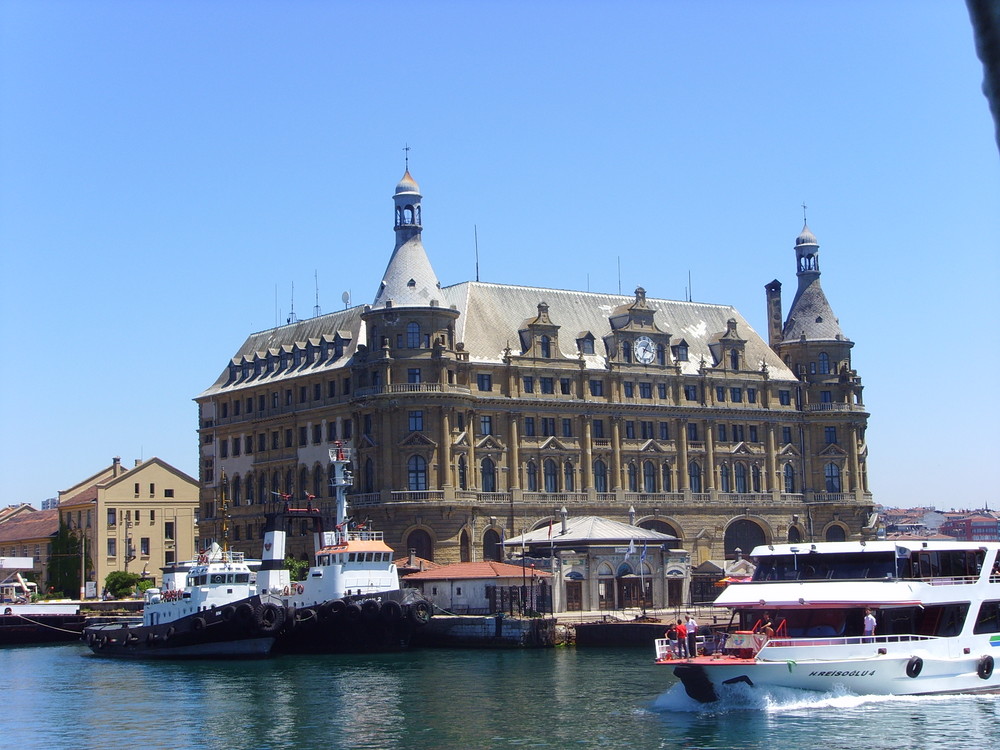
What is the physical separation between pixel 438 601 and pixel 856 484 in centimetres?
4891

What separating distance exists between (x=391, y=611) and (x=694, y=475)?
44544mm

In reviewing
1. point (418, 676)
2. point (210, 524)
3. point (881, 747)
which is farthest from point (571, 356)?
point (881, 747)

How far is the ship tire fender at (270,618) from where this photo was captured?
7431 cm

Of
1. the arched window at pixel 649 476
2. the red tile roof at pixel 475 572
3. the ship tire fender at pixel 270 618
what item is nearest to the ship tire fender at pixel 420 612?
the red tile roof at pixel 475 572

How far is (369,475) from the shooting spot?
332ft

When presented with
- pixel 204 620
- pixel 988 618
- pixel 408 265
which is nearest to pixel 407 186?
pixel 408 265

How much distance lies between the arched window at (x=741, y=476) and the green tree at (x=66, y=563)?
63.5 metres

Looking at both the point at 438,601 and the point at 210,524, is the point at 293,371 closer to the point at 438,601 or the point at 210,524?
the point at 210,524

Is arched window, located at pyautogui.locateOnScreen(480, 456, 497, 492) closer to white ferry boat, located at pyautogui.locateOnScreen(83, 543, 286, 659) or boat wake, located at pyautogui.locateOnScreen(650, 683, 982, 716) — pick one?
white ferry boat, located at pyautogui.locateOnScreen(83, 543, 286, 659)

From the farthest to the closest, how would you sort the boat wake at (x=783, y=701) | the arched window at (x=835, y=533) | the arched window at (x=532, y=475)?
1. the arched window at (x=835, y=533)
2. the arched window at (x=532, y=475)
3. the boat wake at (x=783, y=701)

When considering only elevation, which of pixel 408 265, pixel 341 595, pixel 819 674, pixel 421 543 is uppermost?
pixel 408 265

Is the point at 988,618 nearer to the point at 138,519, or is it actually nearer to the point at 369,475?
the point at 369,475

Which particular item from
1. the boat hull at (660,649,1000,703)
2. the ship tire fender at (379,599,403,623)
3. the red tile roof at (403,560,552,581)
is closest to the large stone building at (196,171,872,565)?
the red tile roof at (403,560,552,581)

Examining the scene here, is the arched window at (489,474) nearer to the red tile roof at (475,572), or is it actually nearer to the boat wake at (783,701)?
the red tile roof at (475,572)
